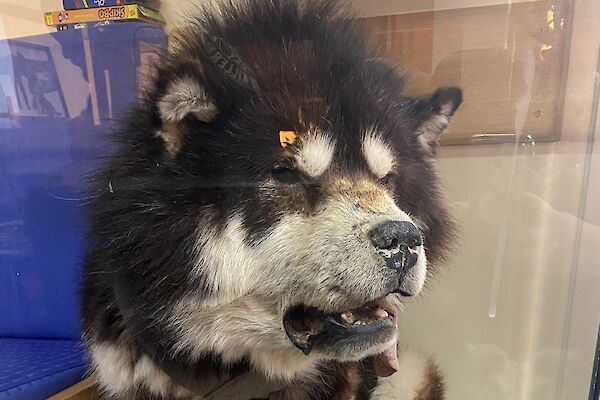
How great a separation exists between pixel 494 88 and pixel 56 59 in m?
0.84

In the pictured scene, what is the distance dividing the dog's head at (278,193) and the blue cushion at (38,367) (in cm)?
44

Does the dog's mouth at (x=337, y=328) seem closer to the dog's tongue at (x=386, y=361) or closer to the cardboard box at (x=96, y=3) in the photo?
the dog's tongue at (x=386, y=361)

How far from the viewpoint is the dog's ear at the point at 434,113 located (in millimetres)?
780

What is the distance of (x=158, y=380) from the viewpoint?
72 cm

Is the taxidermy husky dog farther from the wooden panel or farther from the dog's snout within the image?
the wooden panel

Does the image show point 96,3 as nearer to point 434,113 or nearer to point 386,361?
point 434,113

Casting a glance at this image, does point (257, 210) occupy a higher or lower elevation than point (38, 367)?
higher

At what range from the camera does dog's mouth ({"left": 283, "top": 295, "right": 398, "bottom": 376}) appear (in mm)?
623

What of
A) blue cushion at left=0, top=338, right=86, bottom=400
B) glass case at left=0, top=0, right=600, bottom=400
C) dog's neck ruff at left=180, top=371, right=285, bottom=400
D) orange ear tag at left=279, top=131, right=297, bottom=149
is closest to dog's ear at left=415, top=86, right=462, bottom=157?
glass case at left=0, top=0, right=600, bottom=400

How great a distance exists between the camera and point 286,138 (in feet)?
2.06

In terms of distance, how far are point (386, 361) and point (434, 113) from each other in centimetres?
37

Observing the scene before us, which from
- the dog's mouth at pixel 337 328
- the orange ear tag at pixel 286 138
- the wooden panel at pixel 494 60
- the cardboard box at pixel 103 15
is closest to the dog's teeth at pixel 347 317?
the dog's mouth at pixel 337 328

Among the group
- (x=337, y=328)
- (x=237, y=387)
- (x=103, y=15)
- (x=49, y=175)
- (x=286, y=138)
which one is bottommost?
(x=237, y=387)

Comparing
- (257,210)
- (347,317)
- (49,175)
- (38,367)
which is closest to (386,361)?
(347,317)
